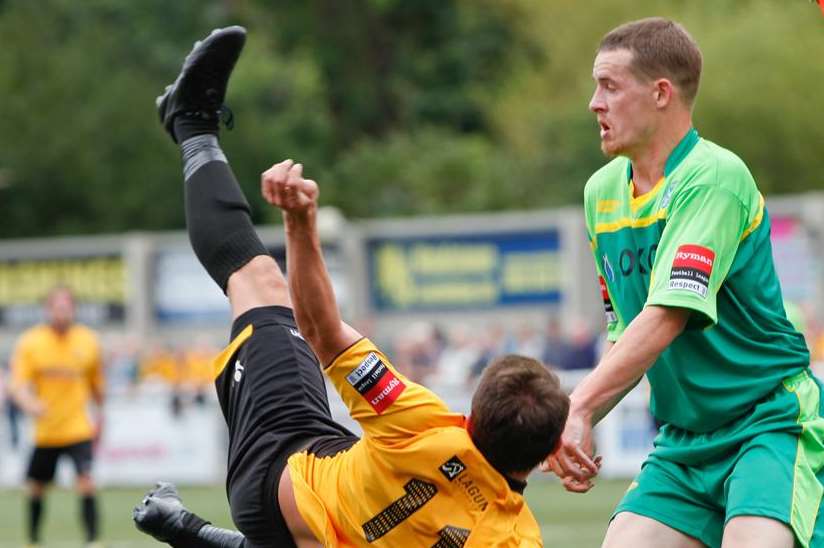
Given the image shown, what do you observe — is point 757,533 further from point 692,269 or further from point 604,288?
point 604,288

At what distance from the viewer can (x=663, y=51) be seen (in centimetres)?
570

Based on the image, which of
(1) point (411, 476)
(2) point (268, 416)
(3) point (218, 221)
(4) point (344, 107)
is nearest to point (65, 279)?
Result: (4) point (344, 107)

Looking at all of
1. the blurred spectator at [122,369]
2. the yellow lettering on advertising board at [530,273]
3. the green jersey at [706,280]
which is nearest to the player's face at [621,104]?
the green jersey at [706,280]

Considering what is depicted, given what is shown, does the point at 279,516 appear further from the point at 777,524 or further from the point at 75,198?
the point at 75,198

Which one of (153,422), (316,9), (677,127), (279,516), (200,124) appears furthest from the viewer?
(316,9)

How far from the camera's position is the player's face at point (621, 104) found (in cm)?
573

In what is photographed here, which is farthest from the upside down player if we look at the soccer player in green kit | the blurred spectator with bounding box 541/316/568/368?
the blurred spectator with bounding box 541/316/568/368

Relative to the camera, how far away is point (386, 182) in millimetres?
43531

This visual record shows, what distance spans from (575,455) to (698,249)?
0.77 metres

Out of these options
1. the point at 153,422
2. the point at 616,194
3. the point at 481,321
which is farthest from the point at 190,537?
the point at 481,321

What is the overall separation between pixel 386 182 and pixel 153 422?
22.1 metres

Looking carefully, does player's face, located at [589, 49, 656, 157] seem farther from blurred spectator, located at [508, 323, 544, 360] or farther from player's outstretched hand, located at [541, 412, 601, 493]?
blurred spectator, located at [508, 323, 544, 360]

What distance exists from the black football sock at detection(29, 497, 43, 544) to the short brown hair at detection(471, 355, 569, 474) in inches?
377

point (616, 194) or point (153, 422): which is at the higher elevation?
point (616, 194)
